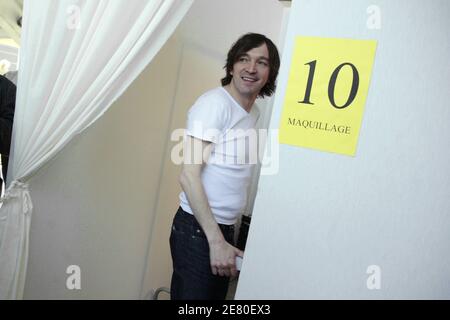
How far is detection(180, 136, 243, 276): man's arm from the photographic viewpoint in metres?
1.13

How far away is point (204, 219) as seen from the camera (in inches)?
45.1

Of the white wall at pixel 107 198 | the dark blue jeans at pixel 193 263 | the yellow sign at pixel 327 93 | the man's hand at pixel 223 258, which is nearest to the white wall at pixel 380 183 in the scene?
the yellow sign at pixel 327 93

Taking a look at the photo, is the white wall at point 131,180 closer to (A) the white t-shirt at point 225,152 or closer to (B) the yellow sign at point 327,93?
(A) the white t-shirt at point 225,152

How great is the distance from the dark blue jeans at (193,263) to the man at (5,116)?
2.22 ft

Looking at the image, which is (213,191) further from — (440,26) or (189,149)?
(440,26)

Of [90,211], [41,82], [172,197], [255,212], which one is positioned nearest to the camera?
[255,212]

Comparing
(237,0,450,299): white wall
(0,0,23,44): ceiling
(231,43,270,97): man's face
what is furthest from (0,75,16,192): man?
(237,0,450,299): white wall

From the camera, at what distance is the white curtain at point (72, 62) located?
1086 mm

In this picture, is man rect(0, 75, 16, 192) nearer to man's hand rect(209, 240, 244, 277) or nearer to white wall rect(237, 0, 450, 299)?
man's hand rect(209, 240, 244, 277)

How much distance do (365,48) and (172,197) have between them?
1534 millimetres

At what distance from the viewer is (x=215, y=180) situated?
4.05 ft

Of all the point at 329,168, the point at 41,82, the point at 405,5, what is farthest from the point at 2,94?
the point at 405,5

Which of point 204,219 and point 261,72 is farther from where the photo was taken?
point 261,72

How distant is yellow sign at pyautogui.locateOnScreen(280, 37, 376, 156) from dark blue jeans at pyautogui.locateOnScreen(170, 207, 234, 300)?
49cm
